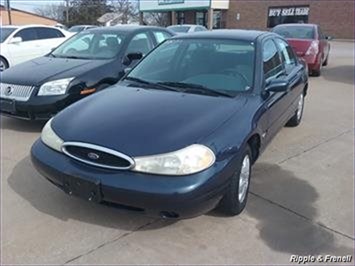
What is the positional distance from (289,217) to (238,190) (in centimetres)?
56

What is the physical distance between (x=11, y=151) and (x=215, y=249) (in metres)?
3.12

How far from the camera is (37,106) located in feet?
18.3

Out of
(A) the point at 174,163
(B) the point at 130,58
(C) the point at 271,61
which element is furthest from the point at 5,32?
(A) the point at 174,163

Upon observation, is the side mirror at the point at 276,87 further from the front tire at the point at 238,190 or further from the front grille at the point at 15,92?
the front grille at the point at 15,92

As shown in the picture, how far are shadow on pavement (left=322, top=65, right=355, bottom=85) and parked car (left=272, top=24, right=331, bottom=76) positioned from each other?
536mm

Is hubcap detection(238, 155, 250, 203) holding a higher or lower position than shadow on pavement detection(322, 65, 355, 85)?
higher

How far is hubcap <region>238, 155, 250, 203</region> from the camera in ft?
11.5

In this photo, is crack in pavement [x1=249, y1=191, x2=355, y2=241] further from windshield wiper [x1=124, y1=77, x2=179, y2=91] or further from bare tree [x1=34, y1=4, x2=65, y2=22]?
bare tree [x1=34, y1=4, x2=65, y2=22]

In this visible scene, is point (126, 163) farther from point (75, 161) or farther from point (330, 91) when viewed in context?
point (330, 91)

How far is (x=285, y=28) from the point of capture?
13.0 metres

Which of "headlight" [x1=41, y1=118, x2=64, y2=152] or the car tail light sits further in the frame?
the car tail light

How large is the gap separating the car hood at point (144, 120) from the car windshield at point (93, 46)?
271cm

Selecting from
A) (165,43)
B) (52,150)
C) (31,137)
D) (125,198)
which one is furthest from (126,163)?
(31,137)

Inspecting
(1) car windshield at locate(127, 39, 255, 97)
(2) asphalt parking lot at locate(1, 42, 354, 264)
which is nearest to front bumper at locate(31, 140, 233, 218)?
(2) asphalt parking lot at locate(1, 42, 354, 264)
